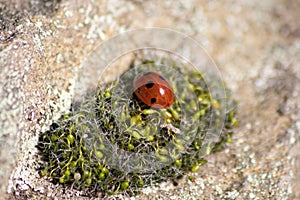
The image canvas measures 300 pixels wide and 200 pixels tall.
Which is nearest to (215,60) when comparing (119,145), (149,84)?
(149,84)

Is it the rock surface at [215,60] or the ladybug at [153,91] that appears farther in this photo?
the ladybug at [153,91]

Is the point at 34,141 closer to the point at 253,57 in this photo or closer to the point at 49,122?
the point at 49,122

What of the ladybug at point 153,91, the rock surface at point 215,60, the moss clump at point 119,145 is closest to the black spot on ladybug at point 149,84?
the ladybug at point 153,91

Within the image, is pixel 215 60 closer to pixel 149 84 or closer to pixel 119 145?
pixel 149 84

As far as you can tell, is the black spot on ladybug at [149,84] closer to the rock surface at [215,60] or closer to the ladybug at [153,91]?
the ladybug at [153,91]

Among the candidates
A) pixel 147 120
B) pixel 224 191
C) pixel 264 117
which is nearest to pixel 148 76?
pixel 147 120

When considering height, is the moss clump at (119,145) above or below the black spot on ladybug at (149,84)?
below

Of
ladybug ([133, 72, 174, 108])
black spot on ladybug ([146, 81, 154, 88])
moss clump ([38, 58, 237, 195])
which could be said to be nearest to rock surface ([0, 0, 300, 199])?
moss clump ([38, 58, 237, 195])
